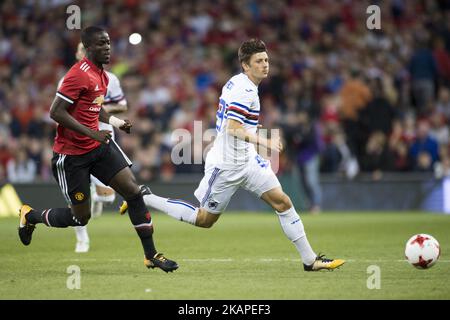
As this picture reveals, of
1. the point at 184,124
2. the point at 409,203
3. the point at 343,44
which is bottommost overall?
the point at 409,203

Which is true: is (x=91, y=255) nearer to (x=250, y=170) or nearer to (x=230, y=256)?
(x=230, y=256)

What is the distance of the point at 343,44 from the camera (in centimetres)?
2284

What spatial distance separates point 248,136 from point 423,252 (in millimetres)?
2078

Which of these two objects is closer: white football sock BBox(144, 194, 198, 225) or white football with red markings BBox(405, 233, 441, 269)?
white football with red markings BBox(405, 233, 441, 269)

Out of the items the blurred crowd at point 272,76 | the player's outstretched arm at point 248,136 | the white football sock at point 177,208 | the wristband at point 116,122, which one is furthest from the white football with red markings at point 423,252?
the blurred crowd at point 272,76

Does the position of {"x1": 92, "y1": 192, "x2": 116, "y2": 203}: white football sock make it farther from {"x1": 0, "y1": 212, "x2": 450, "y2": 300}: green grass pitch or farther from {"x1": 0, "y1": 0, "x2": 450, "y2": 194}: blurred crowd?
{"x1": 0, "y1": 0, "x2": 450, "y2": 194}: blurred crowd

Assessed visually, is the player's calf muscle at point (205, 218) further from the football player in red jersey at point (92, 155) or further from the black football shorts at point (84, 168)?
the black football shorts at point (84, 168)

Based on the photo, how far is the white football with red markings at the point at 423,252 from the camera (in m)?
9.36

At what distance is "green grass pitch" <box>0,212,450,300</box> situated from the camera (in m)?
8.12

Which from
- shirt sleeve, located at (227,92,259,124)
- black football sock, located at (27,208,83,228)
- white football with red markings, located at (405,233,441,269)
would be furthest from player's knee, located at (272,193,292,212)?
black football sock, located at (27,208,83,228)

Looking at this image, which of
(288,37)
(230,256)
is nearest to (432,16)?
(288,37)

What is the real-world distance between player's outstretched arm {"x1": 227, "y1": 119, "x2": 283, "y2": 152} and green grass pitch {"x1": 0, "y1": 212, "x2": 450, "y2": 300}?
1.28 m

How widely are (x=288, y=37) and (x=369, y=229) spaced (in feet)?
29.7

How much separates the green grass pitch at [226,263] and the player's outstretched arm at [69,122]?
138 centimetres
